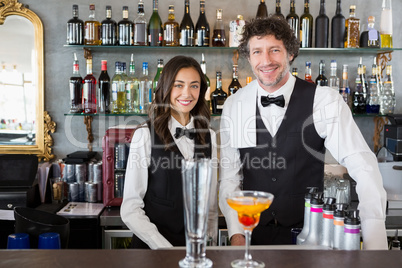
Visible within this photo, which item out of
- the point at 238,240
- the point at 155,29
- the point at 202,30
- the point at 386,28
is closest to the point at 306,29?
the point at 386,28

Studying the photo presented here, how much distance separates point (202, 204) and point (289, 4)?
2.39m

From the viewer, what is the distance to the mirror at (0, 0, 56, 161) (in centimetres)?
293

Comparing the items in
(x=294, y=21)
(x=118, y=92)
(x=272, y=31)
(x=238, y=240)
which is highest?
(x=294, y=21)

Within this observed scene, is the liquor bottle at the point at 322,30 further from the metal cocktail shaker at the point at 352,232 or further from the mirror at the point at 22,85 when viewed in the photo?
the metal cocktail shaker at the point at 352,232

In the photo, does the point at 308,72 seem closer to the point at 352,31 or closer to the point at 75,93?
the point at 352,31

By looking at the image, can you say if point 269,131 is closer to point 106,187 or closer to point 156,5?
point 106,187

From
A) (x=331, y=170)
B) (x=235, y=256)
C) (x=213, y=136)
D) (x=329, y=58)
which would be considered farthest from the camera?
(x=329, y=58)

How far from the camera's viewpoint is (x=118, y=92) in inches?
114

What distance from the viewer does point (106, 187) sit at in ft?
8.72

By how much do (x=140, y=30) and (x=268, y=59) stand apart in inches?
46.0

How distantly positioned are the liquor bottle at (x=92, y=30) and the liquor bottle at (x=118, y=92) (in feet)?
0.64

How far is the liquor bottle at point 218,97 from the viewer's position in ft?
9.59

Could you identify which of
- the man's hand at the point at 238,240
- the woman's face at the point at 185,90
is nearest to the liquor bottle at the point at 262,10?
the woman's face at the point at 185,90

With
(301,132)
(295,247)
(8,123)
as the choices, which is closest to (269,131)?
(301,132)
